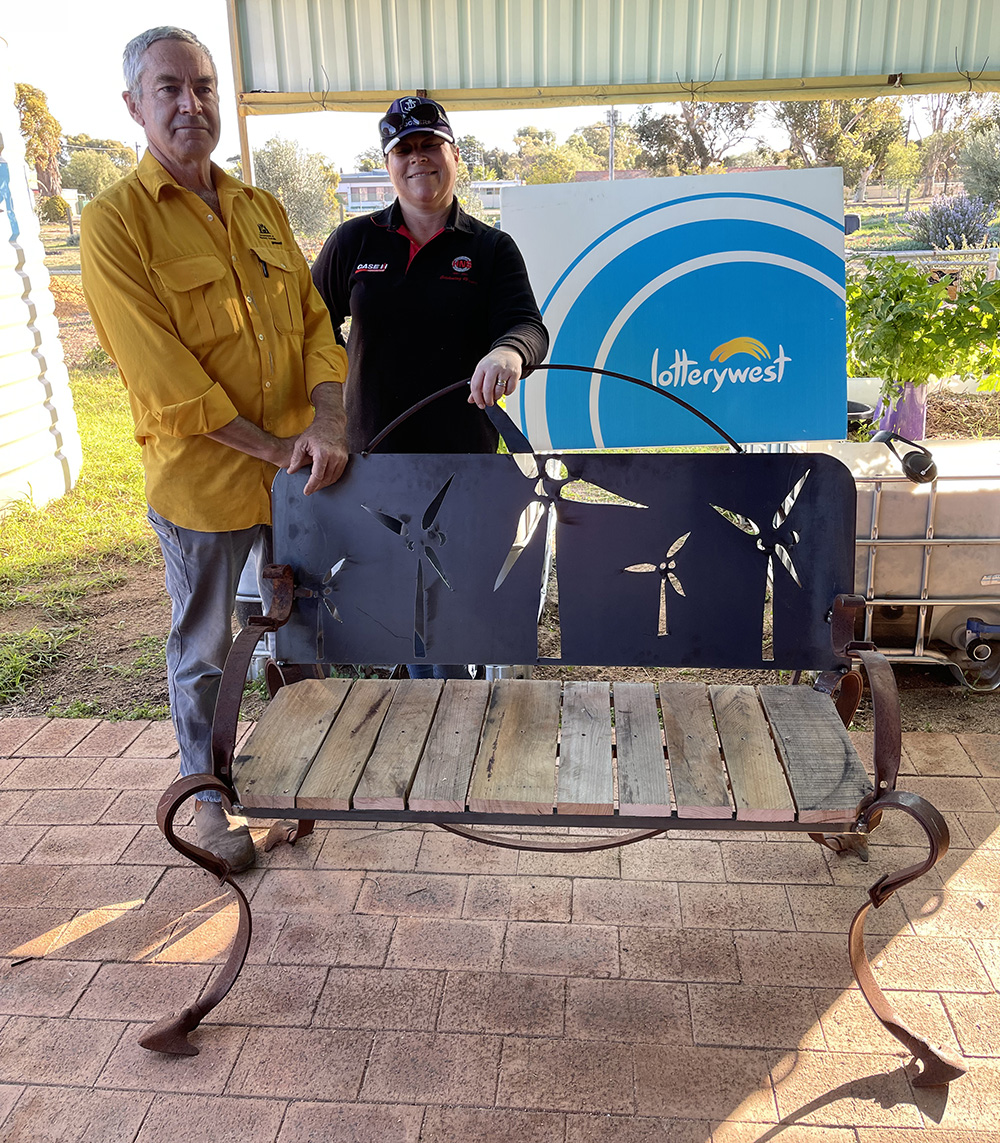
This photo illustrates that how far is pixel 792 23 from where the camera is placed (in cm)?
380

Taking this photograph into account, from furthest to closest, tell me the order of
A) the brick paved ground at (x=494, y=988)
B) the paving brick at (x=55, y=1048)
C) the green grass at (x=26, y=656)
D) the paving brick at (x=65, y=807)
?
the green grass at (x=26, y=656), the paving brick at (x=65, y=807), the paving brick at (x=55, y=1048), the brick paved ground at (x=494, y=988)

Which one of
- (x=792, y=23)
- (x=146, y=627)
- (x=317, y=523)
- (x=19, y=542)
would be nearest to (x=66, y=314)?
(x=19, y=542)

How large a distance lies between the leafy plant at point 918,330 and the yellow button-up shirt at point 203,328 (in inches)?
85.6

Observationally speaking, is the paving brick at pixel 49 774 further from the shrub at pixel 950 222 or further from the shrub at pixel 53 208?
the shrub at pixel 53 208

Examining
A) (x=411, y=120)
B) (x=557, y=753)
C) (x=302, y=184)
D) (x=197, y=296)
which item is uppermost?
(x=302, y=184)

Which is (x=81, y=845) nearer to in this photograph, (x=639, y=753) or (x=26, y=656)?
(x=26, y=656)

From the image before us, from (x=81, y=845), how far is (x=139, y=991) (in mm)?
652

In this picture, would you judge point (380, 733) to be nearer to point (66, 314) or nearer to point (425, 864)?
point (425, 864)

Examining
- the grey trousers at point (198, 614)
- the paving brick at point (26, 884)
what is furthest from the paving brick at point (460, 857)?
the paving brick at point (26, 884)

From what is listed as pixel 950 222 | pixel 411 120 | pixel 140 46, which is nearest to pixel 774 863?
pixel 411 120

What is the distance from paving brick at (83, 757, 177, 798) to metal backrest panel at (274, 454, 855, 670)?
926 mm

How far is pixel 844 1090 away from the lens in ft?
5.78

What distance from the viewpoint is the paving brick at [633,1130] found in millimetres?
1672

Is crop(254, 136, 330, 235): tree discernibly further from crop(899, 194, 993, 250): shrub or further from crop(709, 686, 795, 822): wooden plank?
crop(709, 686, 795, 822): wooden plank
